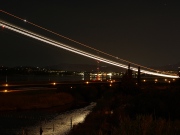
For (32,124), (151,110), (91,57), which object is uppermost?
(91,57)

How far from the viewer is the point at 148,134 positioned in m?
8.12

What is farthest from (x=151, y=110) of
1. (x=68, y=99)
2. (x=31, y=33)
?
(x=68, y=99)

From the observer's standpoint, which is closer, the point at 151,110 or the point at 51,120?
the point at 151,110

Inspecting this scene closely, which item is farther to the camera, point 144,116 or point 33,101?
point 33,101

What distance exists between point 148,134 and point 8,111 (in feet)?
155

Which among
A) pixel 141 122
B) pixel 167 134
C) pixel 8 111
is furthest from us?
pixel 8 111

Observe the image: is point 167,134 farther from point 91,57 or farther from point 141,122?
point 91,57

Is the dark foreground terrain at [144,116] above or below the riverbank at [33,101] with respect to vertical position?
above

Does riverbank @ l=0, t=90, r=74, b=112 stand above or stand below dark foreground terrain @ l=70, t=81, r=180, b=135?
below

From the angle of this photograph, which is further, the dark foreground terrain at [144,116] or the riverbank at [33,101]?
the riverbank at [33,101]

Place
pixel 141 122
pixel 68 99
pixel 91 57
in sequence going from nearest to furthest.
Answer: pixel 141 122 → pixel 91 57 → pixel 68 99

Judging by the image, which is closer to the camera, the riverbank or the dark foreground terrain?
the dark foreground terrain

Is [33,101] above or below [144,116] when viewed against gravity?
below

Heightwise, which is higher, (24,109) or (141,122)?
(141,122)
